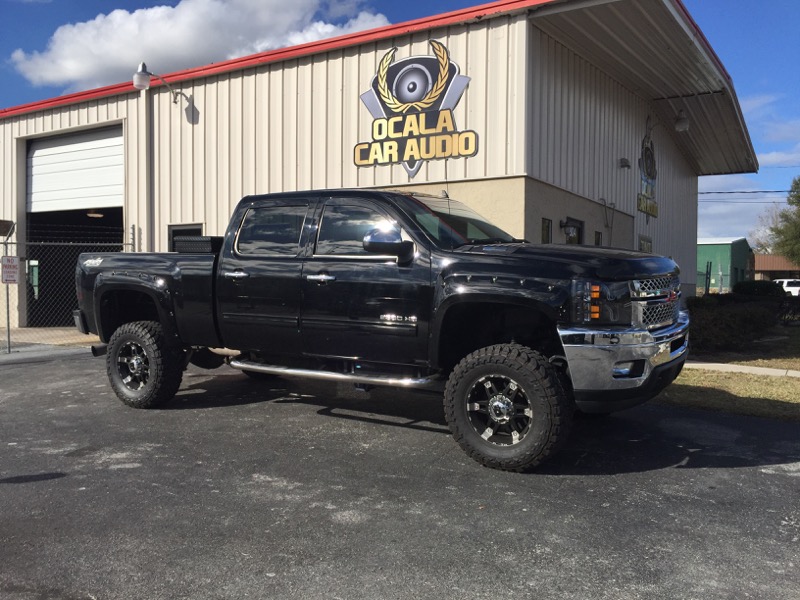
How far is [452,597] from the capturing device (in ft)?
9.56

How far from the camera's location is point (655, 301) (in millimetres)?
4699

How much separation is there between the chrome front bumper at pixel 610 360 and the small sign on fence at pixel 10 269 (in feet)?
35.0

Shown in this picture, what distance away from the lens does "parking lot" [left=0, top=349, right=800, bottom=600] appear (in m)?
3.08

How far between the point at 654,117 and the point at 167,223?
507 inches

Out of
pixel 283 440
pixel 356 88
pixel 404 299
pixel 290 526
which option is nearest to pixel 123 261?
pixel 283 440

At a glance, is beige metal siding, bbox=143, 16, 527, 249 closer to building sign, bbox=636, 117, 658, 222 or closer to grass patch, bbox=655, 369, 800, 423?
grass patch, bbox=655, 369, 800, 423

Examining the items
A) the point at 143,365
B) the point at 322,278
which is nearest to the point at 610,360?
the point at 322,278

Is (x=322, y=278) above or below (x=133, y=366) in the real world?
above

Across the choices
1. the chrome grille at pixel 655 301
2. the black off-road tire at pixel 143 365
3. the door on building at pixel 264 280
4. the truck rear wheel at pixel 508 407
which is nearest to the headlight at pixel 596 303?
the chrome grille at pixel 655 301

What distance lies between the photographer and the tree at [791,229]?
44312 millimetres

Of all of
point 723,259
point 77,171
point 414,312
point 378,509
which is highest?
point 77,171

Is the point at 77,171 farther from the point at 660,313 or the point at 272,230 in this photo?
the point at 660,313

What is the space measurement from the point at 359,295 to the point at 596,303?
1.87 m

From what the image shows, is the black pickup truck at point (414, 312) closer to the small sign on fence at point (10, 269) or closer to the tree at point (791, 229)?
the small sign on fence at point (10, 269)
